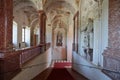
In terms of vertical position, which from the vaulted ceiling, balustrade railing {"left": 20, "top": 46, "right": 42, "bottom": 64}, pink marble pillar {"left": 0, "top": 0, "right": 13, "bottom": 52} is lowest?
balustrade railing {"left": 20, "top": 46, "right": 42, "bottom": 64}

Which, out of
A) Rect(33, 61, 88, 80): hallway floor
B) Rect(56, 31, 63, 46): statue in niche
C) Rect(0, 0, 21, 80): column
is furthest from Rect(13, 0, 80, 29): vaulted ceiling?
Rect(0, 0, 21, 80): column

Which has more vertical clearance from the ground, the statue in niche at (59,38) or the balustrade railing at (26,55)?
the statue in niche at (59,38)

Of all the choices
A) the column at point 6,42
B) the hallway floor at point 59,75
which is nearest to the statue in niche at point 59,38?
the hallway floor at point 59,75

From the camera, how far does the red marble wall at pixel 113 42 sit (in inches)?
185

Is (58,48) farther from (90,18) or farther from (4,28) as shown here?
(4,28)

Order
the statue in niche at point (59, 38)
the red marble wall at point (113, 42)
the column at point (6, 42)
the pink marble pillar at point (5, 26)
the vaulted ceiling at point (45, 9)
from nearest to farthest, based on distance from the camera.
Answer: the column at point (6, 42) → the pink marble pillar at point (5, 26) → the red marble wall at point (113, 42) → the vaulted ceiling at point (45, 9) → the statue in niche at point (59, 38)

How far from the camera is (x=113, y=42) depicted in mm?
5043

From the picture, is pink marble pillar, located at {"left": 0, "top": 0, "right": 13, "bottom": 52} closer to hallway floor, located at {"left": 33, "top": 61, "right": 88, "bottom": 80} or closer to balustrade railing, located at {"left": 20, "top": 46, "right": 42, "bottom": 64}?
balustrade railing, located at {"left": 20, "top": 46, "right": 42, "bottom": 64}

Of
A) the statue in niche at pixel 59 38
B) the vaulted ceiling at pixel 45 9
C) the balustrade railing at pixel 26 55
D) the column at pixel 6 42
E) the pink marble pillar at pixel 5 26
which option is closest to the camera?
the column at pixel 6 42

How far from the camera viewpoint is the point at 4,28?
15.2 feet

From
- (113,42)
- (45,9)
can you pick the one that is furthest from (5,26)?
(45,9)

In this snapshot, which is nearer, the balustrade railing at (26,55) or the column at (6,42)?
the column at (6,42)

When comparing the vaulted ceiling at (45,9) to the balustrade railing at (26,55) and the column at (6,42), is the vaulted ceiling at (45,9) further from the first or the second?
the column at (6,42)

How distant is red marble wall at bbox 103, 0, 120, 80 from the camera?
4.70 metres
